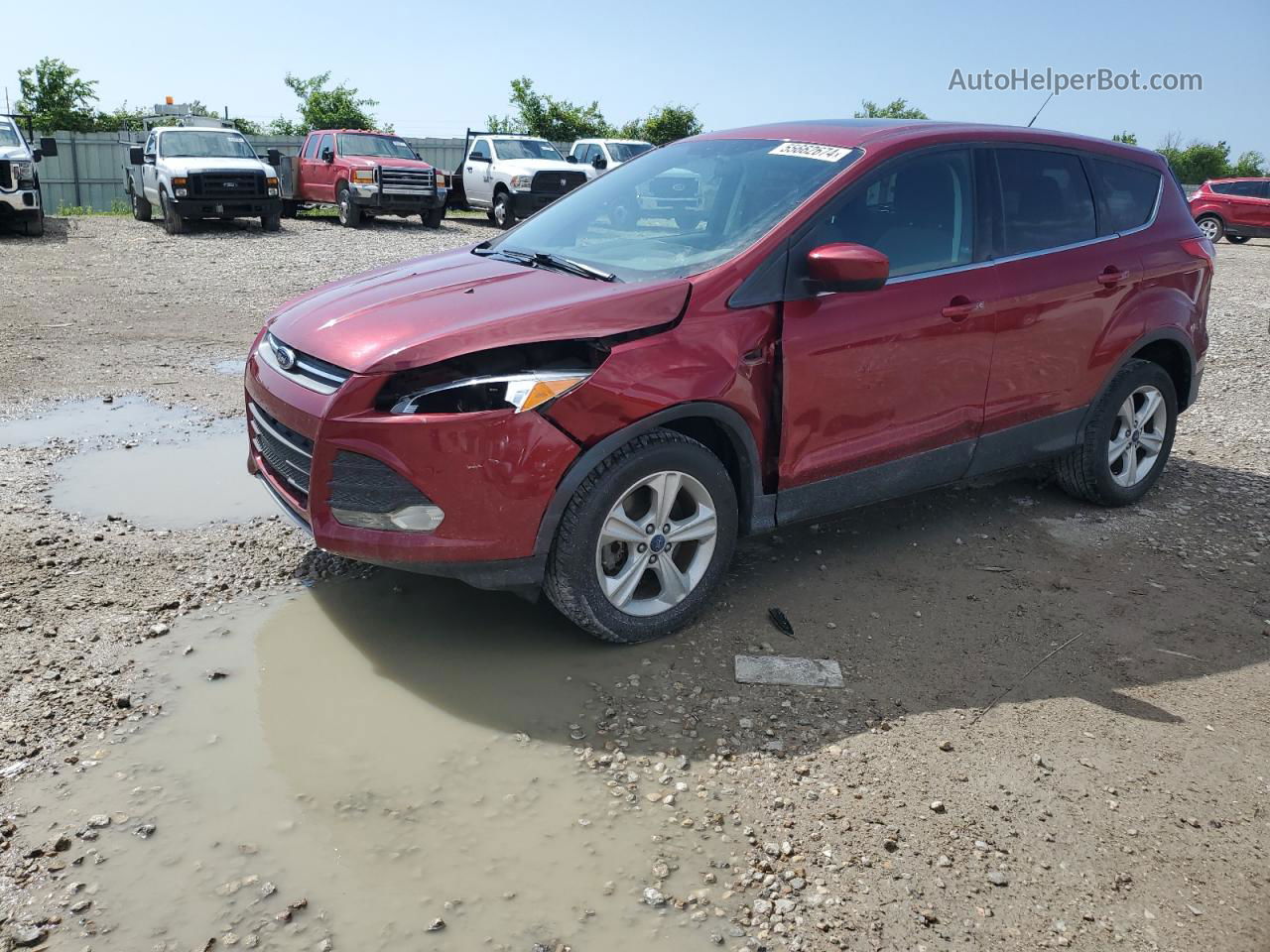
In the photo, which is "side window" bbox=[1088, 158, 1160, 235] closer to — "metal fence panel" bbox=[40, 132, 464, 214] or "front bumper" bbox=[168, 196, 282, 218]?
"front bumper" bbox=[168, 196, 282, 218]

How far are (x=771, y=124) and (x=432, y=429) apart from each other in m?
2.57

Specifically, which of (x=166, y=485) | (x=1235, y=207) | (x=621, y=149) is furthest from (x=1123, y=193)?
(x=1235, y=207)

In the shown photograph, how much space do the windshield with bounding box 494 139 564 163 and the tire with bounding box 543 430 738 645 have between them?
19471 mm

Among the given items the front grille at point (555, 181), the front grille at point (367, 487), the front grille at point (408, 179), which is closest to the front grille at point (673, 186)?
the front grille at point (367, 487)

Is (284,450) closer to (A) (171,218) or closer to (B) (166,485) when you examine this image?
(B) (166,485)

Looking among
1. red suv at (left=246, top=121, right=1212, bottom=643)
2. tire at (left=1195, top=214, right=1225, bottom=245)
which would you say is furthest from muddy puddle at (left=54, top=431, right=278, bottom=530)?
tire at (left=1195, top=214, right=1225, bottom=245)

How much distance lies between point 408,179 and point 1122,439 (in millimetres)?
16625

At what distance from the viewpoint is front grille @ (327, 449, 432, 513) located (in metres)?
3.53

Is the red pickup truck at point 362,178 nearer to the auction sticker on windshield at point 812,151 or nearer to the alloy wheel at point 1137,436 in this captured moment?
the auction sticker on windshield at point 812,151

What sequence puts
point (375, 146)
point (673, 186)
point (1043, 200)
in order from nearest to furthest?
point (673, 186)
point (1043, 200)
point (375, 146)

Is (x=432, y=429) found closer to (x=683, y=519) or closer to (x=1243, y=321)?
(x=683, y=519)

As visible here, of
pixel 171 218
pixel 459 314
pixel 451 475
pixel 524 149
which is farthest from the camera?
pixel 524 149

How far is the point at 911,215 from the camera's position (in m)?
4.52

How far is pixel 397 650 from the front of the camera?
12.9ft
